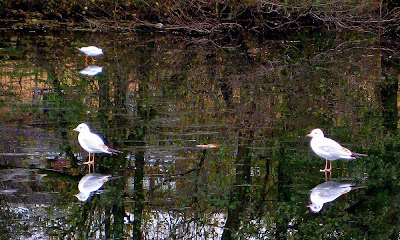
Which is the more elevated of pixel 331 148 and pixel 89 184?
pixel 331 148

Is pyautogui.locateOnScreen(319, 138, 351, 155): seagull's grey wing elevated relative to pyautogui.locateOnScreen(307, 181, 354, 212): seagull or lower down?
elevated

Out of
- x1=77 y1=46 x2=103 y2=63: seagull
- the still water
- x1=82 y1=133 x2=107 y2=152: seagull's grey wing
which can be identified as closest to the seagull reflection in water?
the still water

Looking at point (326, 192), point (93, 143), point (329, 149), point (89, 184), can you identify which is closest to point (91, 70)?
point (93, 143)

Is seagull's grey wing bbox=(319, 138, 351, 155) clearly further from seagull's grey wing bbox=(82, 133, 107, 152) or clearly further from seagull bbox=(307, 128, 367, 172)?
seagull's grey wing bbox=(82, 133, 107, 152)

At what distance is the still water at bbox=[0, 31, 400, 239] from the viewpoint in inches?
251

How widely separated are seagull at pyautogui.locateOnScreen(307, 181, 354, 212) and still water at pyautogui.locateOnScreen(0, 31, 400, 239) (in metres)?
0.02

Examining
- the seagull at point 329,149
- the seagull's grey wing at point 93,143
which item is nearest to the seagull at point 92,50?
the seagull's grey wing at point 93,143

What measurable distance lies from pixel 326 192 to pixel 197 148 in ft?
7.60

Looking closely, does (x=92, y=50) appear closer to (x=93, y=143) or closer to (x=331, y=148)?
(x=93, y=143)

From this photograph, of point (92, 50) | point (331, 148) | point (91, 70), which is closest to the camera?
point (331, 148)

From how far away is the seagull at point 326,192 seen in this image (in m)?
6.82

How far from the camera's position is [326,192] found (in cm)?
721

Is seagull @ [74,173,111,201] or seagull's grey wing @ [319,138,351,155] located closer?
seagull @ [74,173,111,201]

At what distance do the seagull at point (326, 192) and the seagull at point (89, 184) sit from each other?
92.9 inches
